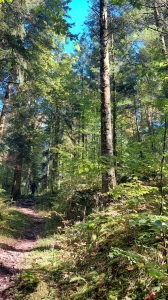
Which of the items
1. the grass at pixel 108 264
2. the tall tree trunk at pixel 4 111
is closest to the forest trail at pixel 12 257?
the grass at pixel 108 264

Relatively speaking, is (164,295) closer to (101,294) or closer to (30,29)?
(101,294)

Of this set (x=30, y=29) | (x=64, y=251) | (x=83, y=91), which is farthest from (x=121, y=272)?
(x=83, y=91)

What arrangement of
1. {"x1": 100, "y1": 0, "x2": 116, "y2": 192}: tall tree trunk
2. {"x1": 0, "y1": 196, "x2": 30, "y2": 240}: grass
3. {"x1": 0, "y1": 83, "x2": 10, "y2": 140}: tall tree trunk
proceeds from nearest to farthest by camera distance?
1. {"x1": 100, "y1": 0, "x2": 116, "y2": 192}: tall tree trunk
2. {"x1": 0, "y1": 196, "x2": 30, "y2": 240}: grass
3. {"x1": 0, "y1": 83, "x2": 10, "y2": 140}: tall tree trunk

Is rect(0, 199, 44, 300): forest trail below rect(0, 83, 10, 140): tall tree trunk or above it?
below

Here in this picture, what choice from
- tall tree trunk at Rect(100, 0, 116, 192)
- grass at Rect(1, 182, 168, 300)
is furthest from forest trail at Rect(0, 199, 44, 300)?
tall tree trunk at Rect(100, 0, 116, 192)

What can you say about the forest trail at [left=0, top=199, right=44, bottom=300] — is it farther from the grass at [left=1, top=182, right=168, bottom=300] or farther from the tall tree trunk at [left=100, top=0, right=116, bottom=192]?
the tall tree trunk at [left=100, top=0, right=116, bottom=192]

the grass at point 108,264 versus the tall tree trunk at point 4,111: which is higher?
the tall tree trunk at point 4,111

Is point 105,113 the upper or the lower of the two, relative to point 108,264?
upper

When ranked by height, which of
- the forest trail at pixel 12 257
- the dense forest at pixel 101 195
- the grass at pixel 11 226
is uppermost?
the dense forest at pixel 101 195

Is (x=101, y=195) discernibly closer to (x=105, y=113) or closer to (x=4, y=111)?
(x=105, y=113)

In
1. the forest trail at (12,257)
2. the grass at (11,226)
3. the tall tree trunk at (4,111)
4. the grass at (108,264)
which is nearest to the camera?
the grass at (108,264)

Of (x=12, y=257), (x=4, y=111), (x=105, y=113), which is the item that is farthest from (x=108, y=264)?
(x=4, y=111)

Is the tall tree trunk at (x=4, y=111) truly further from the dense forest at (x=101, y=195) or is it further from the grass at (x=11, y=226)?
the grass at (x=11, y=226)

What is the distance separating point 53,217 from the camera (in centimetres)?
1039
